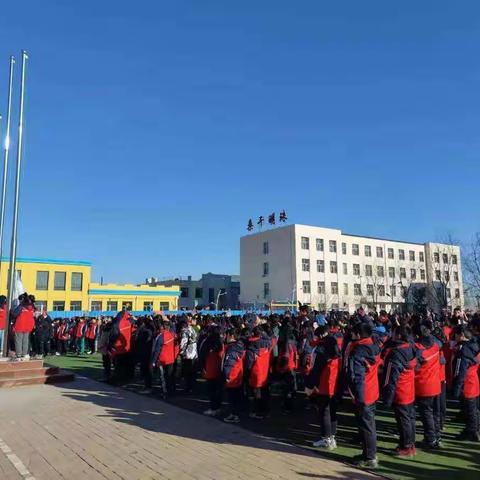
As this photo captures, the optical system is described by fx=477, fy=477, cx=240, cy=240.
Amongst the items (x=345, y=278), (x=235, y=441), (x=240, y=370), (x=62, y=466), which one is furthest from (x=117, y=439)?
(x=345, y=278)

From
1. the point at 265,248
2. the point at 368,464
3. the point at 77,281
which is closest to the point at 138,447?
the point at 368,464

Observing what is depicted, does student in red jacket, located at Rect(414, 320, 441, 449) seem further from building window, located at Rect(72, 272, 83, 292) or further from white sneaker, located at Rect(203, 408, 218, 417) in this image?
building window, located at Rect(72, 272, 83, 292)

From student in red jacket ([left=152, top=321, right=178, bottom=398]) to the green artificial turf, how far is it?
741 millimetres

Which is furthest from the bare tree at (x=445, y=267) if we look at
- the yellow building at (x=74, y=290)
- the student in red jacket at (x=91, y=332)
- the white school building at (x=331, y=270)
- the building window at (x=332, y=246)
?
the student in red jacket at (x=91, y=332)

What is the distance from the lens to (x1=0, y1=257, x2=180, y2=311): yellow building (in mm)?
53656

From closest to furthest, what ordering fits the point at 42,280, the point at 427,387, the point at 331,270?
the point at 427,387
the point at 42,280
the point at 331,270

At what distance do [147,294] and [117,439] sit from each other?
5448 centimetres

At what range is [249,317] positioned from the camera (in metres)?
11.3

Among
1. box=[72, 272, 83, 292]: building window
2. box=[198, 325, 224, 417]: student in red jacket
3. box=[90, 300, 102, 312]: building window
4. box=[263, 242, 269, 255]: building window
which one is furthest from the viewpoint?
box=[263, 242, 269, 255]: building window

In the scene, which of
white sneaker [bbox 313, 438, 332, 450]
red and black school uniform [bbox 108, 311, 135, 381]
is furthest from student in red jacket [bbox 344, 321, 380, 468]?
red and black school uniform [bbox 108, 311, 135, 381]

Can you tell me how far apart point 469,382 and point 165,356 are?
6794mm

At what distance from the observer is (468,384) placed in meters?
7.35

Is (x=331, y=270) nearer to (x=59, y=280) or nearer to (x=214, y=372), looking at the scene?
(x=59, y=280)

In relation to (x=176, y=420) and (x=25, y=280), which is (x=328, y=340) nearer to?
(x=176, y=420)
